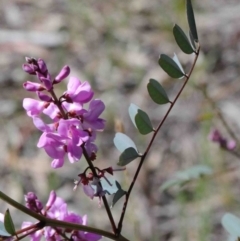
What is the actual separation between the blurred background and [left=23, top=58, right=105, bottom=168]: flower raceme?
113 centimetres

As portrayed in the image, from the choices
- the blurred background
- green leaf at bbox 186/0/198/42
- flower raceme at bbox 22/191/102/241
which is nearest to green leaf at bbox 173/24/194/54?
green leaf at bbox 186/0/198/42

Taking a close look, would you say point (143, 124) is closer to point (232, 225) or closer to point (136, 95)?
point (232, 225)

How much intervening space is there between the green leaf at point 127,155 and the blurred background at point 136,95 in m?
1.05

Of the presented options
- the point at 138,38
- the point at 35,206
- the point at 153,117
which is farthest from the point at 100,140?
the point at 35,206

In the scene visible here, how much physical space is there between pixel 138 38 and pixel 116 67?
0.80 feet

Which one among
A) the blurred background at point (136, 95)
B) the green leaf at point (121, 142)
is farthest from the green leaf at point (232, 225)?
the blurred background at point (136, 95)

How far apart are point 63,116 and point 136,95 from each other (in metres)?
2.15

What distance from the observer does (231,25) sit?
124 inches

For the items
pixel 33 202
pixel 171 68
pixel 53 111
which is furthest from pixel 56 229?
pixel 171 68

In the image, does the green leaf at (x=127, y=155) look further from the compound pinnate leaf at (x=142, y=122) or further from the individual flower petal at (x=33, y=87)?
the individual flower petal at (x=33, y=87)

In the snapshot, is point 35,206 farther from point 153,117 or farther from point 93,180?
point 153,117

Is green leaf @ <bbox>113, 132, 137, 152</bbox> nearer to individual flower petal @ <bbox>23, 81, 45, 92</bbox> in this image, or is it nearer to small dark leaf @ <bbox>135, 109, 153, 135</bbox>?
small dark leaf @ <bbox>135, 109, 153, 135</bbox>

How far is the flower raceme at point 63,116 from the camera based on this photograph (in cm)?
81

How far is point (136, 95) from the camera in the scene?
296 cm
